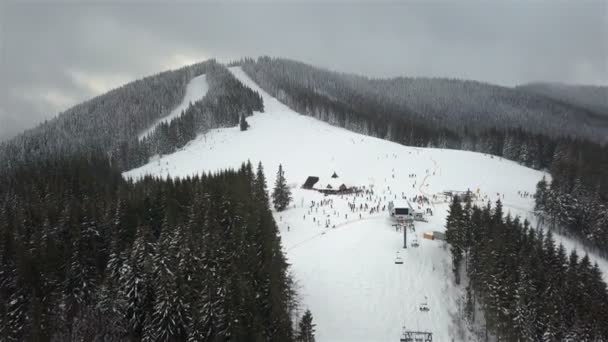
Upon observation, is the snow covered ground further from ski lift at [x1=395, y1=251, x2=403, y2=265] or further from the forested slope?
the forested slope

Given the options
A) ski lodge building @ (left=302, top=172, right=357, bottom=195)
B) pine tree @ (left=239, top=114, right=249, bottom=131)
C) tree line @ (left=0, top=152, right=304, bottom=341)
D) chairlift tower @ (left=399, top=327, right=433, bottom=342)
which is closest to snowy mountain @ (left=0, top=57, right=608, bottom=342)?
tree line @ (left=0, top=152, right=304, bottom=341)

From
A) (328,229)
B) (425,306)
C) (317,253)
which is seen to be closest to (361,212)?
(328,229)

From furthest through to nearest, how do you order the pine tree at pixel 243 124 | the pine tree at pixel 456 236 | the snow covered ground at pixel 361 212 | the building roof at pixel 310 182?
the pine tree at pixel 243 124 < the building roof at pixel 310 182 < the pine tree at pixel 456 236 < the snow covered ground at pixel 361 212

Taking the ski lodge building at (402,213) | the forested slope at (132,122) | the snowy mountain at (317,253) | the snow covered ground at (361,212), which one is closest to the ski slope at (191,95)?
the forested slope at (132,122)

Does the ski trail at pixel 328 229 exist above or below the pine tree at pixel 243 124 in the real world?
below

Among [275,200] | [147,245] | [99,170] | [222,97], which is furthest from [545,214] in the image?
[222,97]

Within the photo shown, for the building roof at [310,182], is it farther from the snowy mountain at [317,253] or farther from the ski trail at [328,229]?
the ski trail at [328,229]

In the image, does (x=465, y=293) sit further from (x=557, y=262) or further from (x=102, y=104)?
(x=102, y=104)
